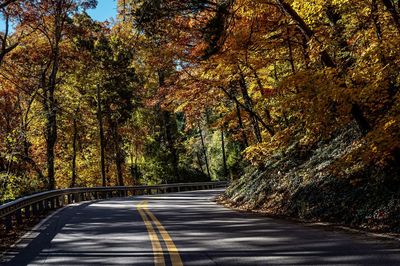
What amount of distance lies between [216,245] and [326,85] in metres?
4.35

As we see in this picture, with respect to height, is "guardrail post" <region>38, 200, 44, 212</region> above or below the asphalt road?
above

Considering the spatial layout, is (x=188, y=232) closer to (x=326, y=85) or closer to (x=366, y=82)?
(x=326, y=85)

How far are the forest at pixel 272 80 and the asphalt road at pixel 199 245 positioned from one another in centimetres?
180

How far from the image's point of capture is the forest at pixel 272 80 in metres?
9.48

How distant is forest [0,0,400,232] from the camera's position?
31.1 feet

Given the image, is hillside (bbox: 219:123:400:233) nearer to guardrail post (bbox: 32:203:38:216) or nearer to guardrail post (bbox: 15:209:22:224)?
guardrail post (bbox: 15:209:22:224)

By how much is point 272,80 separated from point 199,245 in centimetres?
1289

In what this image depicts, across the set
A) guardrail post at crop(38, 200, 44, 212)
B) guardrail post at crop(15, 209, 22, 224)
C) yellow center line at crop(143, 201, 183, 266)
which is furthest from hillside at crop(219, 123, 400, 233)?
guardrail post at crop(38, 200, 44, 212)

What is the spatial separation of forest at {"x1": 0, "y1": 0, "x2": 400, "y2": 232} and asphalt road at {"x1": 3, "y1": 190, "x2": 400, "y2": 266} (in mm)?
1804

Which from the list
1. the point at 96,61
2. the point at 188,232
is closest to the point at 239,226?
the point at 188,232

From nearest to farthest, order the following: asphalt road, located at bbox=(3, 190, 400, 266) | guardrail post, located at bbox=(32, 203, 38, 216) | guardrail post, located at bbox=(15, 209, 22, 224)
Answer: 1. asphalt road, located at bbox=(3, 190, 400, 266)
2. guardrail post, located at bbox=(15, 209, 22, 224)
3. guardrail post, located at bbox=(32, 203, 38, 216)

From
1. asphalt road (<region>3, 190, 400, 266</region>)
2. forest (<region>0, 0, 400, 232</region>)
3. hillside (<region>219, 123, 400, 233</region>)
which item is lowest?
asphalt road (<region>3, 190, 400, 266</region>)

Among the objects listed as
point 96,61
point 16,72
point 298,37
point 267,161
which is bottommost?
point 267,161

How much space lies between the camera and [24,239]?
9.57m
